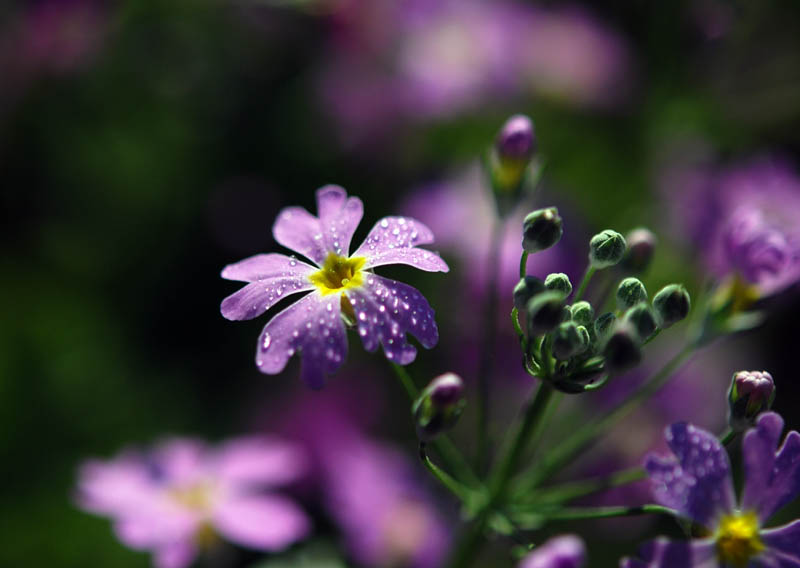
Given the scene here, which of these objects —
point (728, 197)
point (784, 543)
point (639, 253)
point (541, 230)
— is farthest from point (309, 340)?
point (728, 197)

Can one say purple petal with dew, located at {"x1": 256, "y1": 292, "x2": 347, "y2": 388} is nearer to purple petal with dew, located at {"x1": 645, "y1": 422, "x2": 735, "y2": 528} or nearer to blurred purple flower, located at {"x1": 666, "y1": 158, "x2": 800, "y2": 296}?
purple petal with dew, located at {"x1": 645, "y1": 422, "x2": 735, "y2": 528}

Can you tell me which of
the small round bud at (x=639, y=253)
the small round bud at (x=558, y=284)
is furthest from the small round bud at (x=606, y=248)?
the small round bud at (x=639, y=253)

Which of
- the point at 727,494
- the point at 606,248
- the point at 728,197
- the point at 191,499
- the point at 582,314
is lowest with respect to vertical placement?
the point at 727,494

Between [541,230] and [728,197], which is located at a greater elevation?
[728,197]

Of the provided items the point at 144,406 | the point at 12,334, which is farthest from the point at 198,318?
the point at 12,334

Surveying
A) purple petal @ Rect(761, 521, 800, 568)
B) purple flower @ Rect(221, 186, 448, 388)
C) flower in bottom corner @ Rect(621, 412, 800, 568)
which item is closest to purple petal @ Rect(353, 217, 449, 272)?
purple flower @ Rect(221, 186, 448, 388)

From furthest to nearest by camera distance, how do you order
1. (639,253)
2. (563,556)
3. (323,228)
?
(639,253) < (323,228) < (563,556)

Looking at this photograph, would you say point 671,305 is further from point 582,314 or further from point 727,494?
point 727,494
